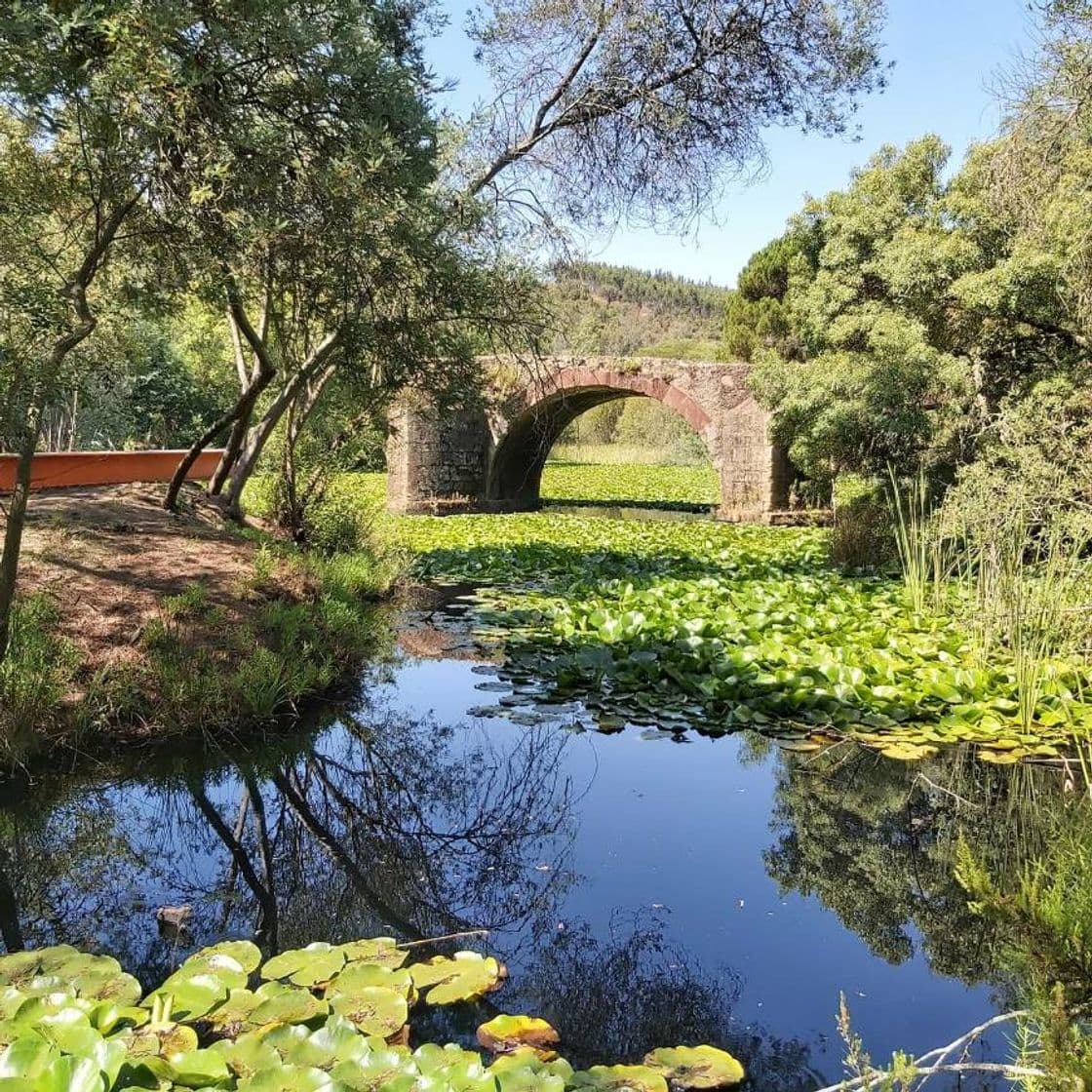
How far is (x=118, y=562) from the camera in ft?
19.0

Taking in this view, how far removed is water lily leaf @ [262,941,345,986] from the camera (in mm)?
2416

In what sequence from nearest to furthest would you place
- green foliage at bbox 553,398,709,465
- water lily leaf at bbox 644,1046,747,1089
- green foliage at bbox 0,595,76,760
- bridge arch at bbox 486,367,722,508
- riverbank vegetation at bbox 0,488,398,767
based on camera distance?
water lily leaf at bbox 644,1046,747,1089, green foliage at bbox 0,595,76,760, riverbank vegetation at bbox 0,488,398,767, bridge arch at bbox 486,367,722,508, green foliage at bbox 553,398,709,465

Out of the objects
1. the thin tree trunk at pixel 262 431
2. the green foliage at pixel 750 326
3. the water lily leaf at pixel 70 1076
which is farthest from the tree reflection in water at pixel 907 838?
the green foliage at pixel 750 326

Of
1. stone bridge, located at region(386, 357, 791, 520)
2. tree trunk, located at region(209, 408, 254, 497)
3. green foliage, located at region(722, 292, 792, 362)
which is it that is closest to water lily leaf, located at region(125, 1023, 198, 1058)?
tree trunk, located at region(209, 408, 254, 497)

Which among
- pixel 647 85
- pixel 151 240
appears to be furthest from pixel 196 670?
pixel 647 85

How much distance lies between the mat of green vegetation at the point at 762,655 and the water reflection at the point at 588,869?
26 centimetres

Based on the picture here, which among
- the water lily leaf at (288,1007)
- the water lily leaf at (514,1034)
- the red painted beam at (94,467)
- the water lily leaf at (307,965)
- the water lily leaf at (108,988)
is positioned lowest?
the water lily leaf at (514,1034)

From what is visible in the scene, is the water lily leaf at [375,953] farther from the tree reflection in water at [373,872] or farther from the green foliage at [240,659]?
the green foliage at [240,659]

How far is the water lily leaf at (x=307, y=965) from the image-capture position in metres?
2.42

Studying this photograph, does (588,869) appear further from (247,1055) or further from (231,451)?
(231,451)

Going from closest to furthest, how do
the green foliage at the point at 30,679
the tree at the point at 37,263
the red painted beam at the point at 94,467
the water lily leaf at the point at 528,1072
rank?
the water lily leaf at the point at 528,1072
the tree at the point at 37,263
the green foliage at the point at 30,679
the red painted beam at the point at 94,467

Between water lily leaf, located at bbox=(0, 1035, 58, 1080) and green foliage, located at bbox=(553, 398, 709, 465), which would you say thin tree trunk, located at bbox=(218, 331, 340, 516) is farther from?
green foliage, located at bbox=(553, 398, 709, 465)

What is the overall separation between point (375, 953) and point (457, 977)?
22 cm

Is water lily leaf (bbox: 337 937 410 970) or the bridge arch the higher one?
the bridge arch
